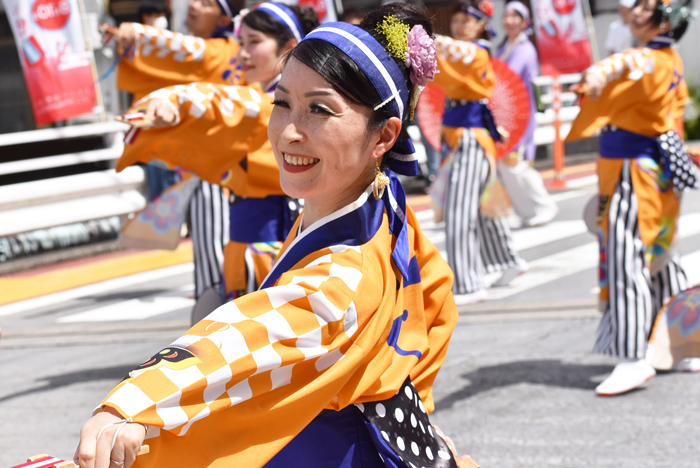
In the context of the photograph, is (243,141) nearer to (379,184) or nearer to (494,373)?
(379,184)

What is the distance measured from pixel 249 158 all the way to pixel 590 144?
1297cm

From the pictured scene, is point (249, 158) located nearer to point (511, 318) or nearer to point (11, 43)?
point (511, 318)

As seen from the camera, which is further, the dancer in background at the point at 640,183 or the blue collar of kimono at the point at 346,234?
the dancer in background at the point at 640,183

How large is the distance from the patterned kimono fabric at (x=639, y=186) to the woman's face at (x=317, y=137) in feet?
7.90

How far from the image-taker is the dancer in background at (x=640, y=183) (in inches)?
157

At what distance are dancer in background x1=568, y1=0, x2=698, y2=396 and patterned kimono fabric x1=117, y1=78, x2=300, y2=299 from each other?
4.85 feet

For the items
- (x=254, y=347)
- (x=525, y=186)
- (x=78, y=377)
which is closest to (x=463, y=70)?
(x=78, y=377)

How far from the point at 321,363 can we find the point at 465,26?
5007 mm

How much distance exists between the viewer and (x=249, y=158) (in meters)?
3.08

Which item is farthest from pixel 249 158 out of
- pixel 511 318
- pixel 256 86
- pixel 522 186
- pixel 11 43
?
pixel 11 43

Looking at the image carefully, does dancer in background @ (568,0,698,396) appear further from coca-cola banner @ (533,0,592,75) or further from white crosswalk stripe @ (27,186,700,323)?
coca-cola banner @ (533,0,592,75)

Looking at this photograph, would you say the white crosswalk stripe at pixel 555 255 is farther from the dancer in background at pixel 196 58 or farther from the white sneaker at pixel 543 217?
the dancer in background at pixel 196 58

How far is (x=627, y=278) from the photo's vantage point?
13.2 feet

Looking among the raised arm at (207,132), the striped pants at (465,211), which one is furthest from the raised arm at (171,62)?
the striped pants at (465,211)
